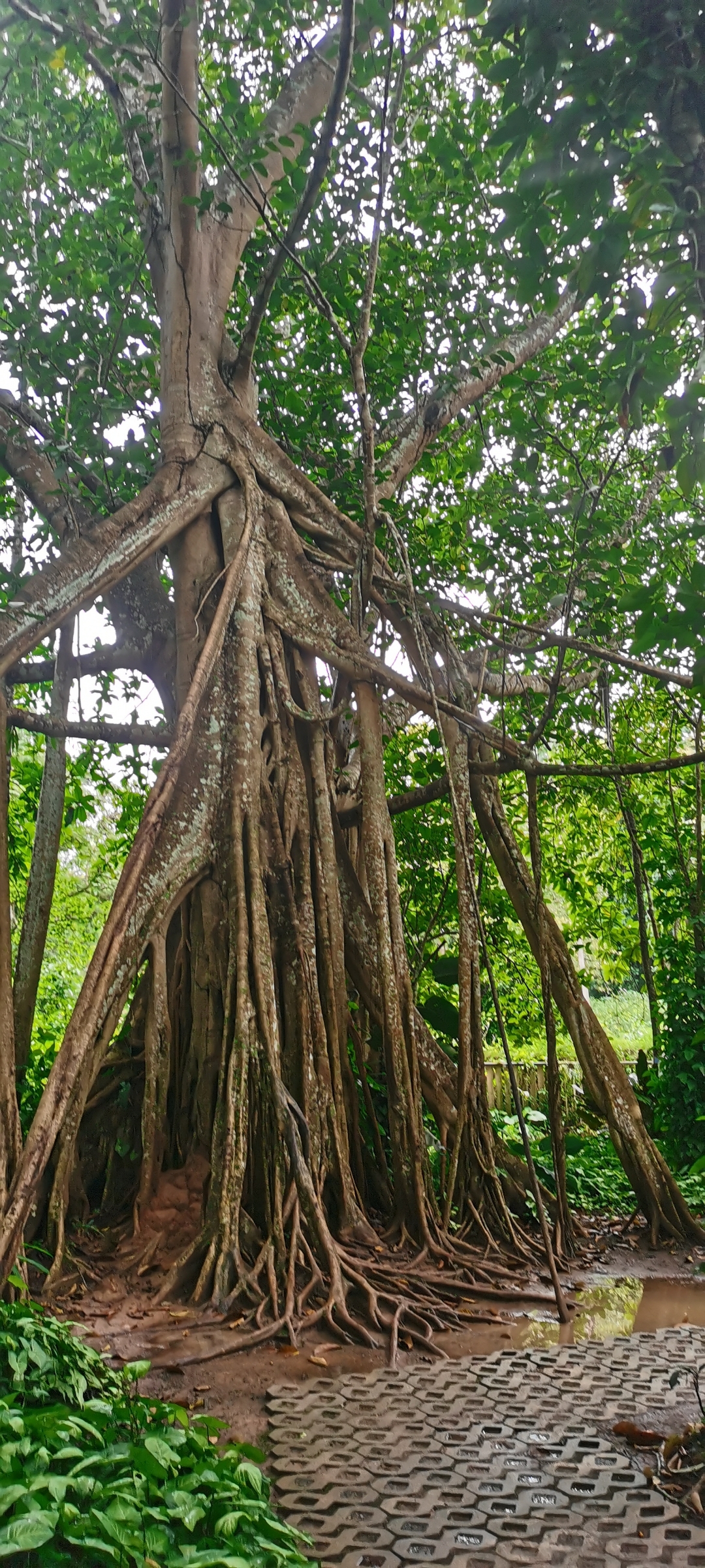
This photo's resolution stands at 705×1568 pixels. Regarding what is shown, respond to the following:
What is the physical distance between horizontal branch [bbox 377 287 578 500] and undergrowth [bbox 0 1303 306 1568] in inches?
180

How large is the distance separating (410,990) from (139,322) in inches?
159

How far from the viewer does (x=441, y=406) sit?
5.98 meters

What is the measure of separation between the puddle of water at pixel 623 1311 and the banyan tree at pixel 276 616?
339 mm

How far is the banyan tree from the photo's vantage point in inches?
150

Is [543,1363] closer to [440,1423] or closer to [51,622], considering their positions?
[440,1423]

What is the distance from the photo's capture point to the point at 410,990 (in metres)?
4.52

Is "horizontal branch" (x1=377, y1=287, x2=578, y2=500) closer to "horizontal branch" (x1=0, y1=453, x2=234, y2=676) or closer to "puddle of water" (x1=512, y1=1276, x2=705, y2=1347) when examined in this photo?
"horizontal branch" (x1=0, y1=453, x2=234, y2=676)

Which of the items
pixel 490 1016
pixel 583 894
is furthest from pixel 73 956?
pixel 583 894

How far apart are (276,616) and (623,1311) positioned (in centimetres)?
340

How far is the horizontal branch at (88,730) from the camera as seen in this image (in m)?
4.87

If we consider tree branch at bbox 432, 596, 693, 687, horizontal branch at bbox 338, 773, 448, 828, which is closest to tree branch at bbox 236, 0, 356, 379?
tree branch at bbox 432, 596, 693, 687

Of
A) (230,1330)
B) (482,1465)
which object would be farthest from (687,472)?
(230,1330)

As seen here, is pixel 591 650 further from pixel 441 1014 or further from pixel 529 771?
pixel 441 1014

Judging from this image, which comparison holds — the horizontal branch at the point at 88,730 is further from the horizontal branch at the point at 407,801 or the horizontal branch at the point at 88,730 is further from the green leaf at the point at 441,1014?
the green leaf at the point at 441,1014
